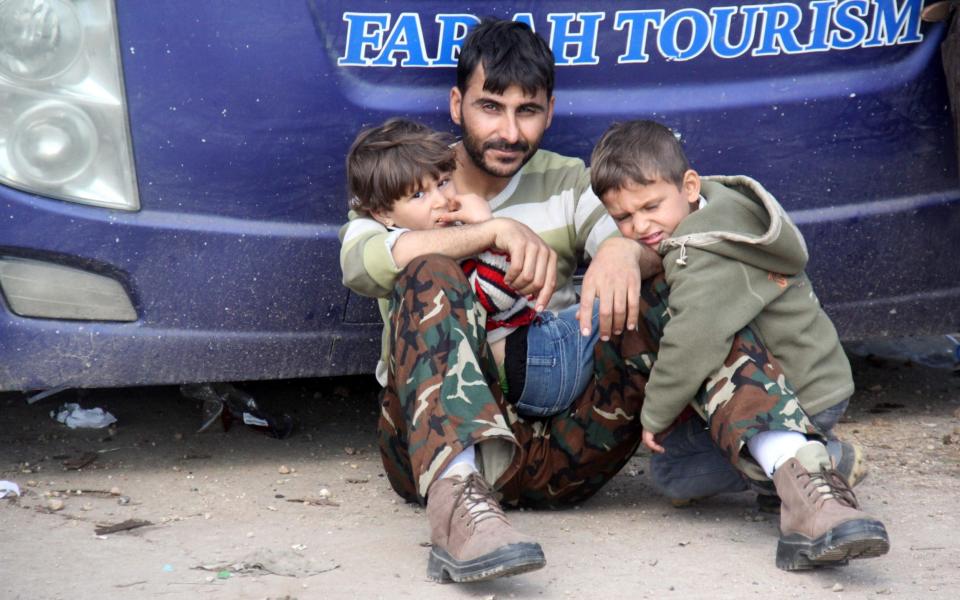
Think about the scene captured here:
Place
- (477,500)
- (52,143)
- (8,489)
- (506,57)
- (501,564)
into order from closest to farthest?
(501,564)
(477,500)
(52,143)
(506,57)
(8,489)

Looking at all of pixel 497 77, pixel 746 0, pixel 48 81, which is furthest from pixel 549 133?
pixel 48 81

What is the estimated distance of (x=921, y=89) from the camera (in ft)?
11.2

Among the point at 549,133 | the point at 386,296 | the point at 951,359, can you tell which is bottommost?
the point at 951,359

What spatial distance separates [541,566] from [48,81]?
5.10ft

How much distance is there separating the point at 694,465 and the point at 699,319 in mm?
461

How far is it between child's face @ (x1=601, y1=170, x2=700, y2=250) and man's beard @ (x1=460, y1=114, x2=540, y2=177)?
358mm

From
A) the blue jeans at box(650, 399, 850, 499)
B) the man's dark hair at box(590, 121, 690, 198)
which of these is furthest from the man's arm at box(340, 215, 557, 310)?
the blue jeans at box(650, 399, 850, 499)

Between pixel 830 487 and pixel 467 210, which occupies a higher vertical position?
pixel 467 210

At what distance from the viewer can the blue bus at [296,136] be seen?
3.01 meters

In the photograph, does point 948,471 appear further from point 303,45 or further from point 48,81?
point 48,81

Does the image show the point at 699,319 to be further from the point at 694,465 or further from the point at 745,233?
the point at 694,465

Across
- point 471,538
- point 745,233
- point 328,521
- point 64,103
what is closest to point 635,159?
point 745,233

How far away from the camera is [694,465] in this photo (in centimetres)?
298

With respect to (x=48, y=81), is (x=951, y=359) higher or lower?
lower
